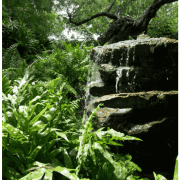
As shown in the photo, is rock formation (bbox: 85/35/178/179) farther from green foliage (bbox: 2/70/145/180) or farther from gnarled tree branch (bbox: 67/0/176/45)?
gnarled tree branch (bbox: 67/0/176/45)

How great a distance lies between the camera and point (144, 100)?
2.62 metres

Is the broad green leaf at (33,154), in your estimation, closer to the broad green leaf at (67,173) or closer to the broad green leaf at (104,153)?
the broad green leaf at (67,173)

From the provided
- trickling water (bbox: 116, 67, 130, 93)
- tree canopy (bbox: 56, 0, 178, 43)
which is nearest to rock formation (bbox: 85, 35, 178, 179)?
trickling water (bbox: 116, 67, 130, 93)

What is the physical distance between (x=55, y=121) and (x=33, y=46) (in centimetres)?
440

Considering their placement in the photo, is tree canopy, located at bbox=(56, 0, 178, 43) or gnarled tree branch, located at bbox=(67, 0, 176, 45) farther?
tree canopy, located at bbox=(56, 0, 178, 43)

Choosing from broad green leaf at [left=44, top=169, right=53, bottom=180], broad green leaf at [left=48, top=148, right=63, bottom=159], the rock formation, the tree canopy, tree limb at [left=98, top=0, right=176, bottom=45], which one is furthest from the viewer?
the tree canopy

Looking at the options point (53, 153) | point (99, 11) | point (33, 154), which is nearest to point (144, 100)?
point (53, 153)

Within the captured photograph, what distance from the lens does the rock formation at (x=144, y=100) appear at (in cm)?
264

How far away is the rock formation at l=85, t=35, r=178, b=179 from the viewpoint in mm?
2643

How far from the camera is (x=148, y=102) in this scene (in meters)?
2.63

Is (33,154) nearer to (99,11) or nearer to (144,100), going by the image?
(144,100)

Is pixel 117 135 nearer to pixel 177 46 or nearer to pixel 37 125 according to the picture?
pixel 37 125

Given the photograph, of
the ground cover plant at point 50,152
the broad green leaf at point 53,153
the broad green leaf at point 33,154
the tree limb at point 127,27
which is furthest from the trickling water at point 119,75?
the tree limb at point 127,27

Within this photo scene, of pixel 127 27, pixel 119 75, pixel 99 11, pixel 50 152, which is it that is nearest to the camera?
pixel 50 152
